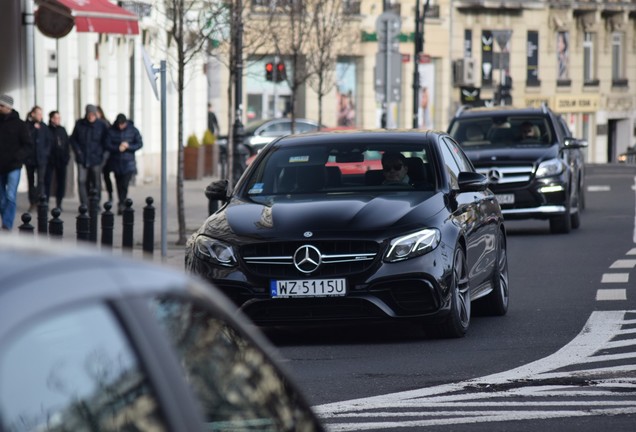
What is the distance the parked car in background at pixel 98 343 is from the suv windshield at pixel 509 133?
820 inches

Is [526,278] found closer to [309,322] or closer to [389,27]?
[309,322]

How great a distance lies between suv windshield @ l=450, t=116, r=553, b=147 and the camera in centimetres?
2383

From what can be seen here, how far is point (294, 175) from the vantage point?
1220 cm

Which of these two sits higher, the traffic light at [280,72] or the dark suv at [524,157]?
the traffic light at [280,72]

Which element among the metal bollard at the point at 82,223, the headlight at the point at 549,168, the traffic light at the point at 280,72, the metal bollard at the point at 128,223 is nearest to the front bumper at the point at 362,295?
the metal bollard at the point at 82,223

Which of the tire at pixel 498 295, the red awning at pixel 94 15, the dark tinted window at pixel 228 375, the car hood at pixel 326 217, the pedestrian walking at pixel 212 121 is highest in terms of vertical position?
the red awning at pixel 94 15

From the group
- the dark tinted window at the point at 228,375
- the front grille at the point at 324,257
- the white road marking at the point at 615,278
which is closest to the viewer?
the dark tinted window at the point at 228,375

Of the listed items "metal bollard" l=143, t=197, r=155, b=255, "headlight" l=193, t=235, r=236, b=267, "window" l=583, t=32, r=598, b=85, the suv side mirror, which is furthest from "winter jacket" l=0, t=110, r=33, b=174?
"window" l=583, t=32, r=598, b=85

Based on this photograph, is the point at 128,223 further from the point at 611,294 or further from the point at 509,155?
the point at 509,155

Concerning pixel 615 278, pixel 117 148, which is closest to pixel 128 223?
pixel 615 278

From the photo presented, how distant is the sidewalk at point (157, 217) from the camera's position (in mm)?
20297

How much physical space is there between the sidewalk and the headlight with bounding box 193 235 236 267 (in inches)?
104

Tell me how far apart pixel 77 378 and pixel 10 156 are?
62.8 feet

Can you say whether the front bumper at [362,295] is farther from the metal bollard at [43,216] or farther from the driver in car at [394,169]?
the metal bollard at [43,216]
